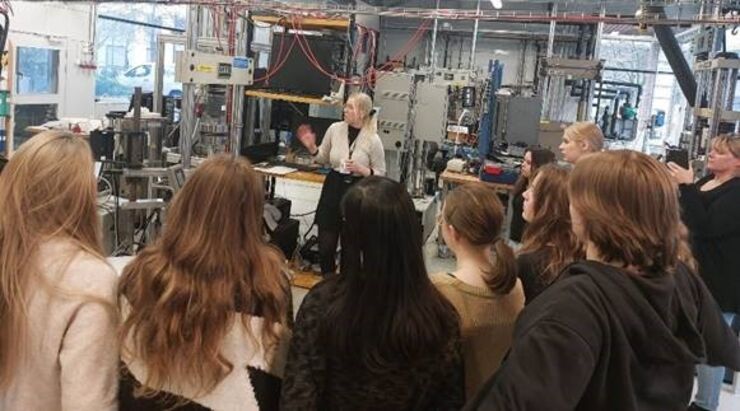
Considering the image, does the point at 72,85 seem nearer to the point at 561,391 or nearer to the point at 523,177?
the point at 523,177

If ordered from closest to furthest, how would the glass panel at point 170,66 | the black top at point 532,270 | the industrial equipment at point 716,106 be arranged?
1. the black top at point 532,270
2. the industrial equipment at point 716,106
3. the glass panel at point 170,66

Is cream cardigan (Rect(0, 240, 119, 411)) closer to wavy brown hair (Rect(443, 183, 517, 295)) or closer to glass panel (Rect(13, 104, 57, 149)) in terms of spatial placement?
wavy brown hair (Rect(443, 183, 517, 295))

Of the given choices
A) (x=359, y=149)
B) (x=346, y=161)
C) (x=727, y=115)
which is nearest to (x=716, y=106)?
(x=727, y=115)

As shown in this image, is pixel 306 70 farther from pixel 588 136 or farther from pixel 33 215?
pixel 33 215

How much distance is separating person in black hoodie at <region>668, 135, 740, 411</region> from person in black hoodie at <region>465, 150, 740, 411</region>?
1878 millimetres

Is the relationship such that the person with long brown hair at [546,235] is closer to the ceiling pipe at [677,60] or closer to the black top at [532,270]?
the black top at [532,270]

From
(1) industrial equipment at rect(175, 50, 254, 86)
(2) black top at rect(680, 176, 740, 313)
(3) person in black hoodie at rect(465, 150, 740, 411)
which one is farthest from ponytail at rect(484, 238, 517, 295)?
(1) industrial equipment at rect(175, 50, 254, 86)

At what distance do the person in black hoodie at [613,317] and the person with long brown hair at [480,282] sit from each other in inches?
19.3

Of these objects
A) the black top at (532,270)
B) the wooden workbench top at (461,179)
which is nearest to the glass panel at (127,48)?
the wooden workbench top at (461,179)

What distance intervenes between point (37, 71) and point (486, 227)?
8422 mm

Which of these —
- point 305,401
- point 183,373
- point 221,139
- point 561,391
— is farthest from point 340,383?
point 221,139

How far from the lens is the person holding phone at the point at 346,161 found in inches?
174

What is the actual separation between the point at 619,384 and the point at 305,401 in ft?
2.13

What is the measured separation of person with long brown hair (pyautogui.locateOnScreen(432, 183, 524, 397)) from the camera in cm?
173
